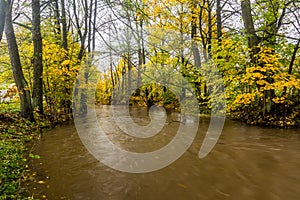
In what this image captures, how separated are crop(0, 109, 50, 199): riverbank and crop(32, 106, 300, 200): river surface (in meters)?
0.21

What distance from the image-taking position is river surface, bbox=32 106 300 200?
3.32 metres

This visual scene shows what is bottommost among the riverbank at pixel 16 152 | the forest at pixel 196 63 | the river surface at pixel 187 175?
the river surface at pixel 187 175

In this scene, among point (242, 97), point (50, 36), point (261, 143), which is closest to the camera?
point (261, 143)

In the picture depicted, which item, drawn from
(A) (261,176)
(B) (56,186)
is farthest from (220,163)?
(B) (56,186)

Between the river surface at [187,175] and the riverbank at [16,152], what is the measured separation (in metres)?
0.21

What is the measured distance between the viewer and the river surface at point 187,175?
3316mm

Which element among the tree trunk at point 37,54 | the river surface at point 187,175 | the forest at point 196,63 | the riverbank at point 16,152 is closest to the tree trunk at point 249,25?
the forest at point 196,63

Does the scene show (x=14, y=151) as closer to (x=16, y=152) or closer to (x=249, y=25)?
(x=16, y=152)

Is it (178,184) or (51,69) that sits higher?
(51,69)

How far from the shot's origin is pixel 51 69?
9062 mm

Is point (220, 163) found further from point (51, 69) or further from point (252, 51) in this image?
point (51, 69)

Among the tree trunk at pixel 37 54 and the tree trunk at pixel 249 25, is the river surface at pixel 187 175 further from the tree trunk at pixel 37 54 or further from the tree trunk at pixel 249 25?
the tree trunk at pixel 249 25

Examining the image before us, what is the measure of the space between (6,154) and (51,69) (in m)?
5.25

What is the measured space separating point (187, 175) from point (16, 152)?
365 centimetres
